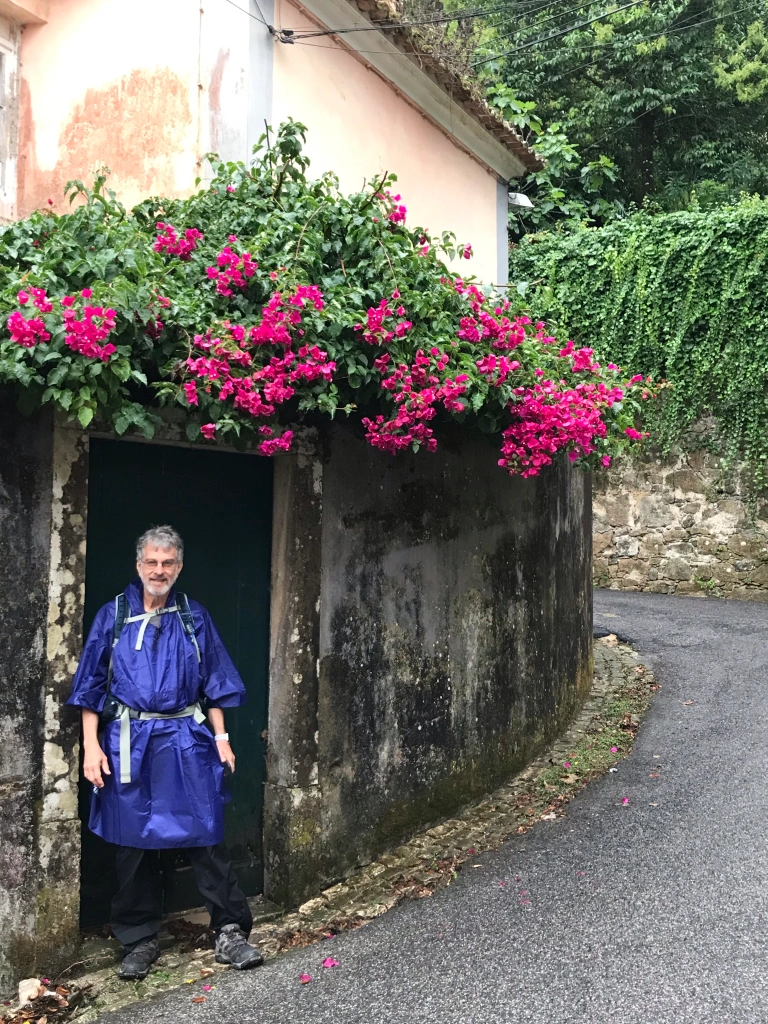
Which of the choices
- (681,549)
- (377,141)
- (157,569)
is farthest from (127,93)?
(681,549)

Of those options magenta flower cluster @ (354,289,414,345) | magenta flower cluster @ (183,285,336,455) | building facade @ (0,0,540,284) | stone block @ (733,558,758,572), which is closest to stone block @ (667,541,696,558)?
stone block @ (733,558,758,572)

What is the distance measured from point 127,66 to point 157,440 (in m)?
3.62

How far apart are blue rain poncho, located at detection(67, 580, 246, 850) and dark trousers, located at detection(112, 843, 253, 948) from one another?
10cm

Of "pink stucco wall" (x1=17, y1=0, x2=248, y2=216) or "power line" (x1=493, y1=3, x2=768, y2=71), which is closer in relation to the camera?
"pink stucco wall" (x1=17, y1=0, x2=248, y2=216)

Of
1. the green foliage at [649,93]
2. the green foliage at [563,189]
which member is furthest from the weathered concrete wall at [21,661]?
the green foliage at [649,93]

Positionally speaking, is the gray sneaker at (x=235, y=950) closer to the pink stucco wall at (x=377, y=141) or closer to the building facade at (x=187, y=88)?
the building facade at (x=187, y=88)

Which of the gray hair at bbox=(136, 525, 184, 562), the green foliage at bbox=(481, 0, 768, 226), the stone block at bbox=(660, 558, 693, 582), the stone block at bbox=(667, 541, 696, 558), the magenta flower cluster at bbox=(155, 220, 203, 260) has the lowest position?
the stone block at bbox=(660, 558, 693, 582)

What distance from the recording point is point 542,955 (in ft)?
12.6

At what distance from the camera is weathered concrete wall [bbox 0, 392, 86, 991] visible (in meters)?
3.63

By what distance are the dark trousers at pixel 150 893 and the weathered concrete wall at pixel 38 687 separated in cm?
19

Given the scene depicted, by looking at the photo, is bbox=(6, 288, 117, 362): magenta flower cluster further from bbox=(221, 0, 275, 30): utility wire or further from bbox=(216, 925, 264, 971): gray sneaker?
bbox=(221, 0, 275, 30): utility wire

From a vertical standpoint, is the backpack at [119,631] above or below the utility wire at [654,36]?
below

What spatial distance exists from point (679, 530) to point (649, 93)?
8946 millimetres

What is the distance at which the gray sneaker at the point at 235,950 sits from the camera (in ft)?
12.6
